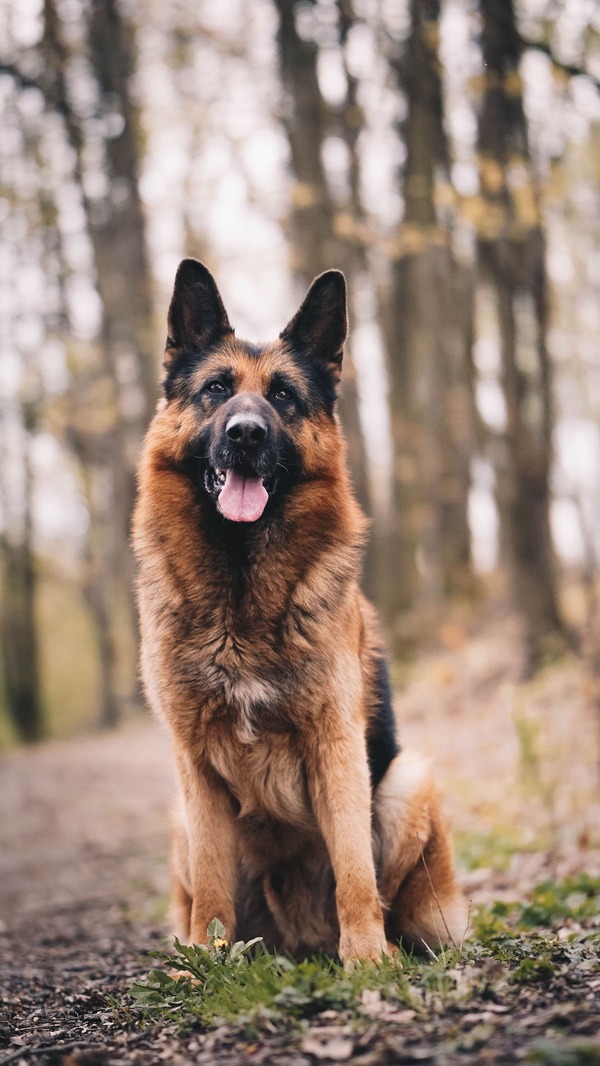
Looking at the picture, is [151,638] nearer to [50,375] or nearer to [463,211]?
[463,211]

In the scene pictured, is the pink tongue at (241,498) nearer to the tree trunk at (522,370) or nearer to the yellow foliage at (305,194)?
the tree trunk at (522,370)

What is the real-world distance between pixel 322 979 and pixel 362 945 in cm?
55

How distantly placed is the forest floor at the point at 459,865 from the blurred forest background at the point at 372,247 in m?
1.28

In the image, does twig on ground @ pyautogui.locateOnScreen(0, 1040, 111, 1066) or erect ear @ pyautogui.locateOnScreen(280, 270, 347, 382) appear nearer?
twig on ground @ pyautogui.locateOnScreen(0, 1040, 111, 1066)

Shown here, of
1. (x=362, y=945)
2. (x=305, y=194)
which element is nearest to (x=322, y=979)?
(x=362, y=945)

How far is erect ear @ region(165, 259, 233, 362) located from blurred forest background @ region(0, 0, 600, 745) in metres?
3.11

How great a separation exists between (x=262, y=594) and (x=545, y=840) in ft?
12.3

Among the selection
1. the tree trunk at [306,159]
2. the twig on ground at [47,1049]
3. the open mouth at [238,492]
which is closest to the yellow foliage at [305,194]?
the tree trunk at [306,159]

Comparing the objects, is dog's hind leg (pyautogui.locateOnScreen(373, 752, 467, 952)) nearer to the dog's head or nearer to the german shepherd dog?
the german shepherd dog

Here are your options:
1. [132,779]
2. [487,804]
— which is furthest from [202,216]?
[487,804]

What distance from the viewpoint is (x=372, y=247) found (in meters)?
15.9

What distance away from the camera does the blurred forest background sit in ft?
32.6

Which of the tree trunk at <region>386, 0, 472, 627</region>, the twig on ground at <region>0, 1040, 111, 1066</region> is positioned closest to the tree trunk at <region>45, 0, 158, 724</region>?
the tree trunk at <region>386, 0, 472, 627</region>

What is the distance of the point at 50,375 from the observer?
22516 mm
